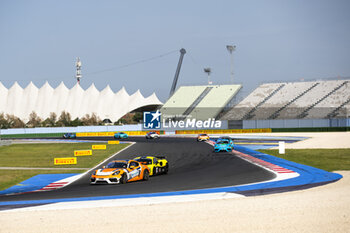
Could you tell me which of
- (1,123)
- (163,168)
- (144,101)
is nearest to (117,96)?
(144,101)

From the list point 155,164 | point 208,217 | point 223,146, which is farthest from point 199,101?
point 208,217

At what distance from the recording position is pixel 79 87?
150 meters

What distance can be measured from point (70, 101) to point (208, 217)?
141 metres

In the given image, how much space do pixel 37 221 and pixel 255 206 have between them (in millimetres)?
6070

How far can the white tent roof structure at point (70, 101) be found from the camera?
5738 inches

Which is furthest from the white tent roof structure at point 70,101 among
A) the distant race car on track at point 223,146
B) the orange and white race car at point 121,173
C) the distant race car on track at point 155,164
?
the orange and white race car at point 121,173

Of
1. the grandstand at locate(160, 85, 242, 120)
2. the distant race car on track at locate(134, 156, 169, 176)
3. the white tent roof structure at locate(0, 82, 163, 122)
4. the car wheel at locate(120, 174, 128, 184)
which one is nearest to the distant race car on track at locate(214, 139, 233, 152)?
the distant race car on track at locate(134, 156, 169, 176)

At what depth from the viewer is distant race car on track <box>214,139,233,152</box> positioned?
4009cm

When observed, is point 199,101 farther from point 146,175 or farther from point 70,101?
point 146,175

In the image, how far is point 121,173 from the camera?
2103 cm

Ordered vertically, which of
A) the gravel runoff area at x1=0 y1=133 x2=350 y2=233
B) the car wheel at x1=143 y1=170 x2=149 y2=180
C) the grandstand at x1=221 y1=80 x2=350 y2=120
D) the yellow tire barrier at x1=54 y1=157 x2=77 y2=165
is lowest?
the yellow tire barrier at x1=54 y1=157 x2=77 y2=165

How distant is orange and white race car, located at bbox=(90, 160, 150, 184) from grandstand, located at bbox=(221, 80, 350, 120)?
68.5 metres

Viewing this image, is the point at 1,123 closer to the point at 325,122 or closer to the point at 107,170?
the point at 325,122

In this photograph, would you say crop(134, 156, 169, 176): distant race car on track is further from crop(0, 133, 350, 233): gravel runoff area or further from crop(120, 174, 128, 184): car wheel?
crop(0, 133, 350, 233): gravel runoff area
